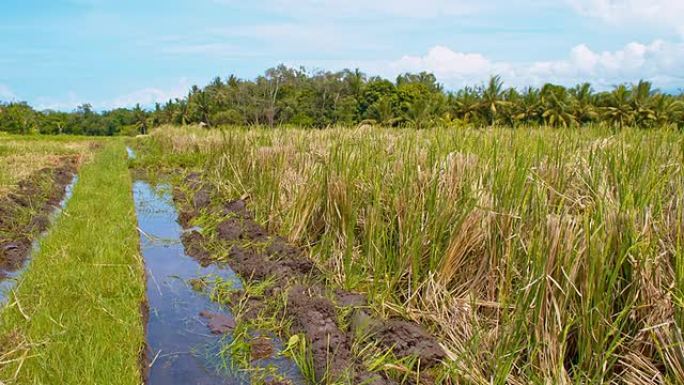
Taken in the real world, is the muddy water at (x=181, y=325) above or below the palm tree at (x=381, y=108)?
below

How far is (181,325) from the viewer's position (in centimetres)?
403

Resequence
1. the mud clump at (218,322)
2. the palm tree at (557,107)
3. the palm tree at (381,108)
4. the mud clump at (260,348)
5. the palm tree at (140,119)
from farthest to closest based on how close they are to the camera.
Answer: the palm tree at (140,119), the palm tree at (381,108), the palm tree at (557,107), the mud clump at (218,322), the mud clump at (260,348)

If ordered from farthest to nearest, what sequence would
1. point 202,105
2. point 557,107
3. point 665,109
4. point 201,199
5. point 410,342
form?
point 202,105
point 557,107
point 665,109
point 201,199
point 410,342

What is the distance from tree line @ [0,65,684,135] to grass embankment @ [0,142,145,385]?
25.3 m

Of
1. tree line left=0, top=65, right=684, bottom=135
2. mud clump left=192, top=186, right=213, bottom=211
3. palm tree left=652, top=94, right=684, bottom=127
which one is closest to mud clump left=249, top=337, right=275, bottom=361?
mud clump left=192, top=186, right=213, bottom=211

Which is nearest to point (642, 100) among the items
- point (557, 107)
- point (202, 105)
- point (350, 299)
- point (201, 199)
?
point (557, 107)

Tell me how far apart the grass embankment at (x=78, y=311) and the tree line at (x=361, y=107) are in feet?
83.0

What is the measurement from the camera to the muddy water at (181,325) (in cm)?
331

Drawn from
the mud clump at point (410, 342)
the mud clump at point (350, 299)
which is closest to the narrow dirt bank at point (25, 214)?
the mud clump at point (350, 299)

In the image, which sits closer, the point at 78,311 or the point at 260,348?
the point at 260,348

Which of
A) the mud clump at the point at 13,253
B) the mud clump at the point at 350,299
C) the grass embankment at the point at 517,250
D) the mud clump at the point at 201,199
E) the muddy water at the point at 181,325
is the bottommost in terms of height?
the muddy water at the point at 181,325

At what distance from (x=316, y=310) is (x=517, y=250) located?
138 cm

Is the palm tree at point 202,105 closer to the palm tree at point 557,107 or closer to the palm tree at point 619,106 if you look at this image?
the palm tree at point 557,107

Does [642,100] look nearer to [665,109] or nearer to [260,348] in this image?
[665,109]
